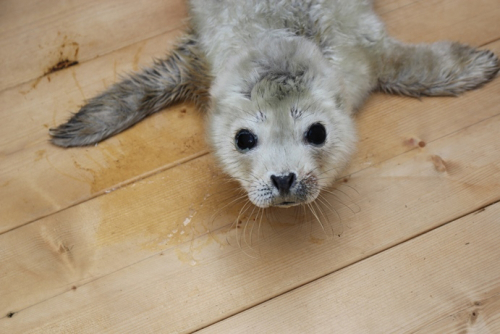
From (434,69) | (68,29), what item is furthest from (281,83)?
(68,29)

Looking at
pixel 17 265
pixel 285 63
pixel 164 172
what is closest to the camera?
pixel 285 63

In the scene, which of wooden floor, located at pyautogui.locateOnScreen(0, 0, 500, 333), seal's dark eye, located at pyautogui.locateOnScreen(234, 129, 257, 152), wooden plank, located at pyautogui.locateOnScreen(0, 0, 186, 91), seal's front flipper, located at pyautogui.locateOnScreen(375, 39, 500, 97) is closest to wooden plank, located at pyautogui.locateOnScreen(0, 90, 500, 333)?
wooden floor, located at pyautogui.locateOnScreen(0, 0, 500, 333)

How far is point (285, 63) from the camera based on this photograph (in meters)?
1.57

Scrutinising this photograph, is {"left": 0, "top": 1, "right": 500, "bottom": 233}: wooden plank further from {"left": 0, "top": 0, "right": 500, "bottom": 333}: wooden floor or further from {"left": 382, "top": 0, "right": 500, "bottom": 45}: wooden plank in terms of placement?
{"left": 382, "top": 0, "right": 500, "bottom": 45}: wooden plank

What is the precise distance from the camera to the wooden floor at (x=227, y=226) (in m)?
1.58

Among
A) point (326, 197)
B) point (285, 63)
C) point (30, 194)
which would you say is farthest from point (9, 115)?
point (326, 197)

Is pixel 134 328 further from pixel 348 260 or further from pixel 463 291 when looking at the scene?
pixel 463 291

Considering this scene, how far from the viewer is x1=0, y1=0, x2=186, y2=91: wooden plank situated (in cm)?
199

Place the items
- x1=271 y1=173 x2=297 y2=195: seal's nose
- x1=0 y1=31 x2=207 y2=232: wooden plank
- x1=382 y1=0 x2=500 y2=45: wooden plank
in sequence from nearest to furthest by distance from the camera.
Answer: x1=271 y1=173 x2=297 y2=195: seal's nose, x1=0 y1=31 x2=207 y2=232: wooden plank, x1=382 y1=0 x2=500 y2=45: wooden plank

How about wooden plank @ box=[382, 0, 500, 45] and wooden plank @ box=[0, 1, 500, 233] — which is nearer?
wooden plank @ box=[0, 1, 500, 233]

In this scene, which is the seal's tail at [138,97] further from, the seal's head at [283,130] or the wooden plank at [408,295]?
the wooden plank at [408,295]

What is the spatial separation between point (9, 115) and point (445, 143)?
5.14 ft

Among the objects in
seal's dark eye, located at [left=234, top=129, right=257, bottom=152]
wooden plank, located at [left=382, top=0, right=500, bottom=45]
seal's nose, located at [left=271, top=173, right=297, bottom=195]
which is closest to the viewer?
seal's nose, located at [left=271, top=173, right=297, bottom=195]

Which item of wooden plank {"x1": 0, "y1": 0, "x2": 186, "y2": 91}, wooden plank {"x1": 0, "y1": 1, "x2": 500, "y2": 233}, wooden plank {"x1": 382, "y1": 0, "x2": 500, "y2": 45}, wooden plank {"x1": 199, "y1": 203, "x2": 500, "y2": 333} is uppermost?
wooden plank {"x1": 0, "y1": 0, "x2": 186, "y2": 91}
